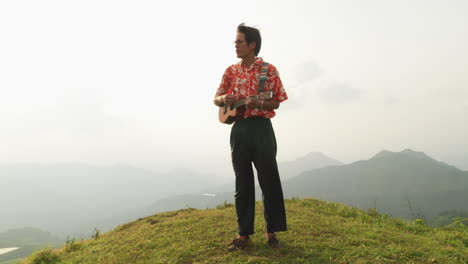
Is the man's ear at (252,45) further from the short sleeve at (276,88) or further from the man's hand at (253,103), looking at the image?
the man's hand at (253,103)

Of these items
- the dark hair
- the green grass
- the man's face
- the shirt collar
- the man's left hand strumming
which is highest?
the dark hair

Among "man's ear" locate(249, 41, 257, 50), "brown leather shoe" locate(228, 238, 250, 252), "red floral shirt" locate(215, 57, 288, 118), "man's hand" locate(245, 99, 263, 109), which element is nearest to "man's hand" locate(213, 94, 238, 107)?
"red floral shirt" locate(215, 57, 288, 118)


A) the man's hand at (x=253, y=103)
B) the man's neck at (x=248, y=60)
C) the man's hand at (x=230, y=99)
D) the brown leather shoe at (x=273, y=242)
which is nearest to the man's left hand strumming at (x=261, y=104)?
the man's hand at (x=253, y=103)

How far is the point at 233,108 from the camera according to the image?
4566 millimetres

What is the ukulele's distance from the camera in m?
4.30

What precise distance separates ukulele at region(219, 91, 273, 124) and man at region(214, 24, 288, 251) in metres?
0.08

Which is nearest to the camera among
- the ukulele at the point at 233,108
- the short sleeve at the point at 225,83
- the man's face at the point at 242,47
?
the ukulele at the point at 233,108

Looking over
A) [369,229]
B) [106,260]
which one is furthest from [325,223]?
[106,260]

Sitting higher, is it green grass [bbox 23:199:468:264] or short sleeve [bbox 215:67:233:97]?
short sleeve [bbox 215:67:233:97]

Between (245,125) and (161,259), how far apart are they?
8.59ft

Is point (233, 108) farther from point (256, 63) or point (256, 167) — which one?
point (256, 167)

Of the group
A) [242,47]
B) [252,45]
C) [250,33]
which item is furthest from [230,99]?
[250,33]

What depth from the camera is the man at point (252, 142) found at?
14.6ft

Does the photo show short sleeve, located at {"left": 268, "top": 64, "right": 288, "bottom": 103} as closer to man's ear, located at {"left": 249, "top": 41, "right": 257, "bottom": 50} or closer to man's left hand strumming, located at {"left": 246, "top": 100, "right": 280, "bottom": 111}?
man's left hand strumming, located at {"left": 246, "top": 100, "right": 280, "bottom": 111}
